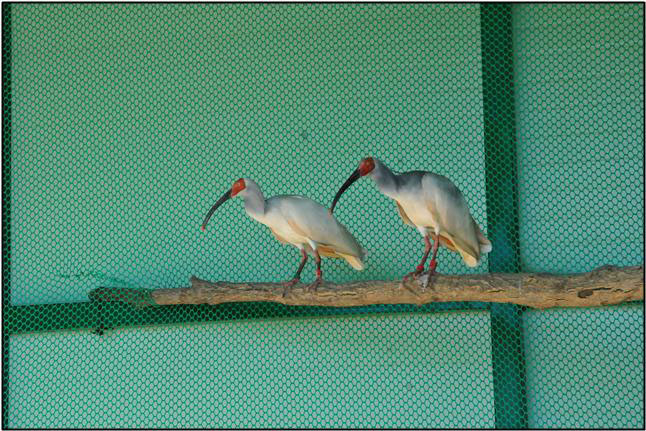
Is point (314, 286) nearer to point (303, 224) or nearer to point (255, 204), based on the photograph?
point (303, 224)

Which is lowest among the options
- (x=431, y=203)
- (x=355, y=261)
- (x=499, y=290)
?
(x=499, y=290)

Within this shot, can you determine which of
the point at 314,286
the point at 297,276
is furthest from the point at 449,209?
the point at 297,276

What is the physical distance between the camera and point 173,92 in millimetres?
5863

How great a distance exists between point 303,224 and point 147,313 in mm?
1259

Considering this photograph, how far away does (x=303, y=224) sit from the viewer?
486 centimetres

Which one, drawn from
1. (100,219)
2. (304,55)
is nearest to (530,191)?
(304,55)

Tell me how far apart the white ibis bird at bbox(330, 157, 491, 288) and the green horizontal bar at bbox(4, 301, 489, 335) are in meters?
0.69

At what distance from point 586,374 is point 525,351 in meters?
0.38

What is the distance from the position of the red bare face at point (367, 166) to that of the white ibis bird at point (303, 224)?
328 millimetres

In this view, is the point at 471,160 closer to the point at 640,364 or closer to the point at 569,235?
the point at 569,235

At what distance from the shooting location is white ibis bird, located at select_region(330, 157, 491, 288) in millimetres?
4645

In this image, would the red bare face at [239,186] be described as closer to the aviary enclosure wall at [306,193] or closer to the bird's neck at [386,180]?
the aviary enclosure wall at [306,193]

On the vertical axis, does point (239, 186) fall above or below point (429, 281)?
above

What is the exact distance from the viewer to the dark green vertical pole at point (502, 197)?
530cm
